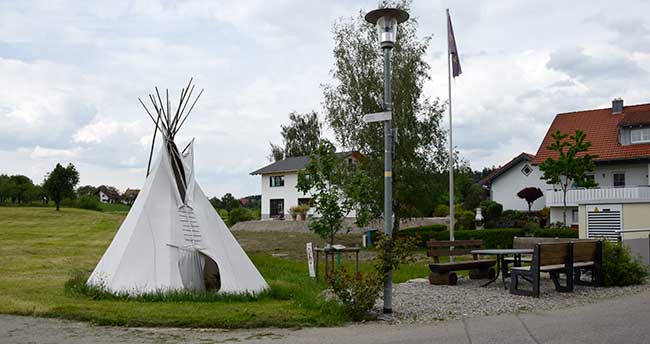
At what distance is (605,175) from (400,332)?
32.7 metres

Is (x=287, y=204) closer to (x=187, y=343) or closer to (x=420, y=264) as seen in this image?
(x=420, y=264)

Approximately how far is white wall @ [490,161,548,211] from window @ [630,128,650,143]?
21.9ft

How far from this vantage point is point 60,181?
164 ft

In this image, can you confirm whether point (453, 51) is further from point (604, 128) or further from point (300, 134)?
point (300, 134)

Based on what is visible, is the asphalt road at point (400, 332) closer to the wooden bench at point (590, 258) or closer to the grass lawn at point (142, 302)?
the grass lawn at point (142, 302)

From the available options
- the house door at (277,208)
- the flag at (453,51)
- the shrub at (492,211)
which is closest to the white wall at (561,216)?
the shrub at (492,211)

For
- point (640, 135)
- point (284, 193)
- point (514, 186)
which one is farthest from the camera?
point (284, 193)

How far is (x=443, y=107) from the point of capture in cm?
2891

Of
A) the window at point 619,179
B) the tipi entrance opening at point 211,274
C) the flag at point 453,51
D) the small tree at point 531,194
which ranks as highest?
the flag at point 453,51

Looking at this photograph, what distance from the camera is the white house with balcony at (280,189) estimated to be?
5181cm

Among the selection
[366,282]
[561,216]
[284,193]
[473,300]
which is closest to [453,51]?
[473,300]

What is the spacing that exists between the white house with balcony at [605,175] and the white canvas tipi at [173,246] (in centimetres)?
1532

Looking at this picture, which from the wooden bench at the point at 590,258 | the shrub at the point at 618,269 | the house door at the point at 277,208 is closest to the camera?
the wooden bench at the point at 590,258

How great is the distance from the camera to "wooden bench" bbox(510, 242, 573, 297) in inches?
448
